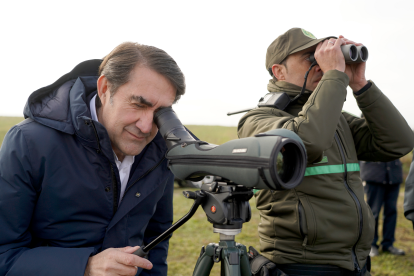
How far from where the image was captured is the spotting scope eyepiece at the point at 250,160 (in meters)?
1.01

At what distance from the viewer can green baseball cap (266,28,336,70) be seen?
1759 mm

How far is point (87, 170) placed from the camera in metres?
1.45

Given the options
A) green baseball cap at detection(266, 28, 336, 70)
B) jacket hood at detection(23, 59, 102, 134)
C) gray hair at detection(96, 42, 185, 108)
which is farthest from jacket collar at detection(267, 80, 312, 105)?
jacket hood at detection(23, 59, 102, 134)

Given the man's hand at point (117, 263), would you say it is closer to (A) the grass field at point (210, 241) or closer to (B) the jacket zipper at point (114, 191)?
(B) the jacket zipper at point (114, 191)

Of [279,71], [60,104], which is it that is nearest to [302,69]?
[279,71]

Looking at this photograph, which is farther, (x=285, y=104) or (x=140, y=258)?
(x=285, y=104)

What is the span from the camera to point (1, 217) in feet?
4.19

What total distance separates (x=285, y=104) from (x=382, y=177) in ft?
10.8

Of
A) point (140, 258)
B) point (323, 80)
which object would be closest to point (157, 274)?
point (140, 258)

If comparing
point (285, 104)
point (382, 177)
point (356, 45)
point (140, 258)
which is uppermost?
point (356, 45)

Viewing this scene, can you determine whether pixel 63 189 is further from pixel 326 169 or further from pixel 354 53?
pixel 354 53

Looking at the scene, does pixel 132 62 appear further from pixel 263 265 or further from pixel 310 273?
pixel 310 273

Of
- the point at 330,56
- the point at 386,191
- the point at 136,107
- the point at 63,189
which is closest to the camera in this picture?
the point at 63,189

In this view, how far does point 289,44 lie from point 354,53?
324mm
